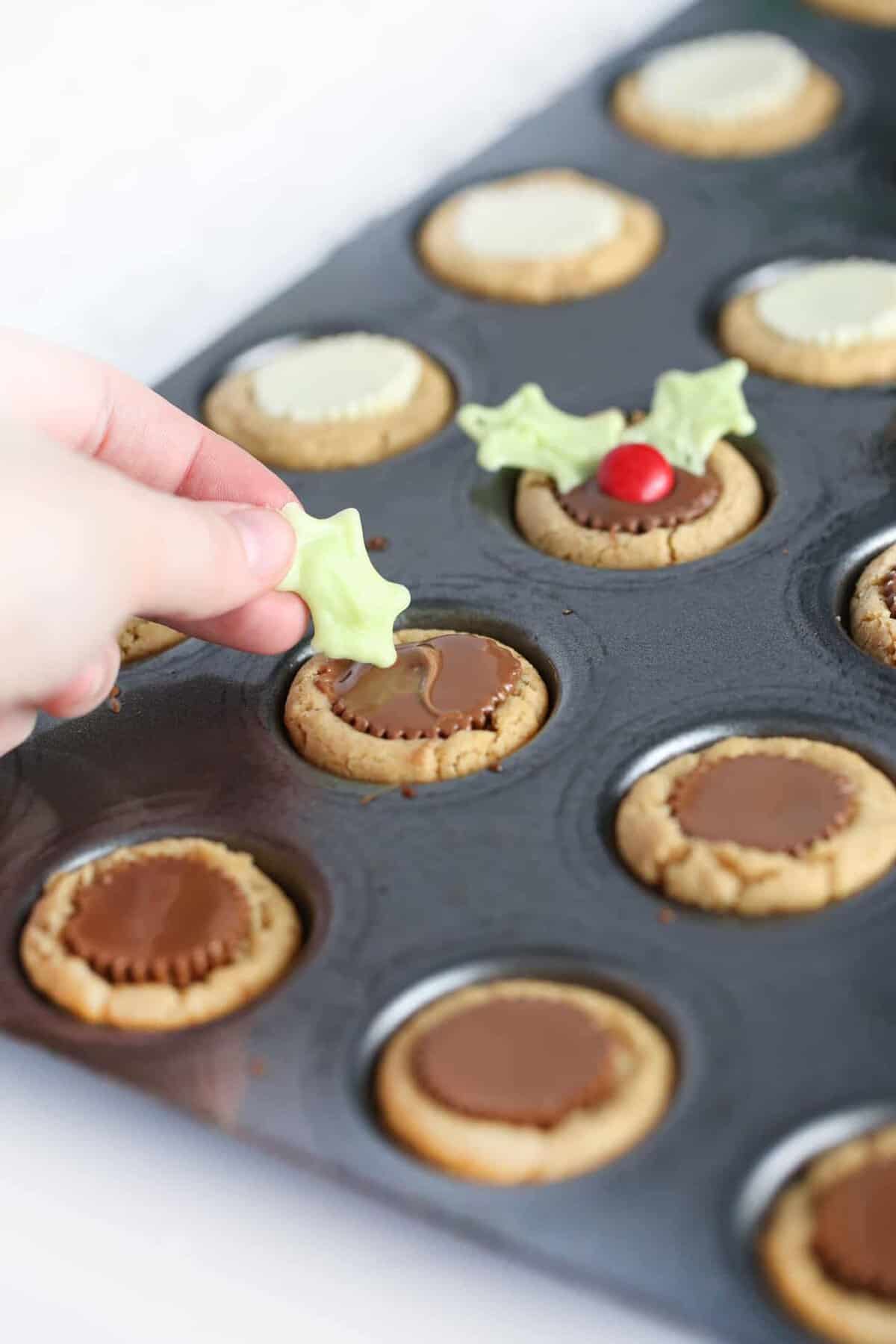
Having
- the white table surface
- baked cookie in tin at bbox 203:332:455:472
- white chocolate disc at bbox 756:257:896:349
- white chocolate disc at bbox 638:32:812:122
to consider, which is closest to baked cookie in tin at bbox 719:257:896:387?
white chocolate disc at bbox 756:257:896:349

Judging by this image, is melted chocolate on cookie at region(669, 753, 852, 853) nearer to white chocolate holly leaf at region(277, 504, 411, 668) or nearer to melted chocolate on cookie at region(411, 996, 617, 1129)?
melted chocolate on cookie at region(411, 996, 617, 1129)

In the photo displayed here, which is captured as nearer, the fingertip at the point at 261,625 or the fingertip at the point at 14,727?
the fingertip at the point at 14,727

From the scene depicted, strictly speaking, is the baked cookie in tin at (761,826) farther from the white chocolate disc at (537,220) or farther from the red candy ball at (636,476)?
the white chocolate disc at (537,220)

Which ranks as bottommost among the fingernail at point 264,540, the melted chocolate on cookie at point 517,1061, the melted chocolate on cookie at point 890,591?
the melted chocolate on cookie at point 890,591

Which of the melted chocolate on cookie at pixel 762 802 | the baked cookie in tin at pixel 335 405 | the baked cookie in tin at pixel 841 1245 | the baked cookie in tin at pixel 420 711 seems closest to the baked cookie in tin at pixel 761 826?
the melted chocolate on cookie at pixel 762 802

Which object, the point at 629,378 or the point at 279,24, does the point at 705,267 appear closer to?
the point at 629,378

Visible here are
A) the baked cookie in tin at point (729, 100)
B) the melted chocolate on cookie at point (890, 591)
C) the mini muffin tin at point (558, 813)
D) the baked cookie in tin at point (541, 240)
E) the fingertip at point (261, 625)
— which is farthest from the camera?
the baked cookie in tin at point (729, 100)

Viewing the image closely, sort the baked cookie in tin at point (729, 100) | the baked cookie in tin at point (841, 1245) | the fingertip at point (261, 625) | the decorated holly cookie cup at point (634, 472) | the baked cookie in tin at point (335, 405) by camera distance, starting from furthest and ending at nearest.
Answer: the baked cookie in tin at point (729, 100) < the baked cookie in tin at point (335, 405) < the decorated holly cookie cup at point (634, 472) < the fingertip at point (261, 625) < the baked cookie in tin at point (841, 1245)
